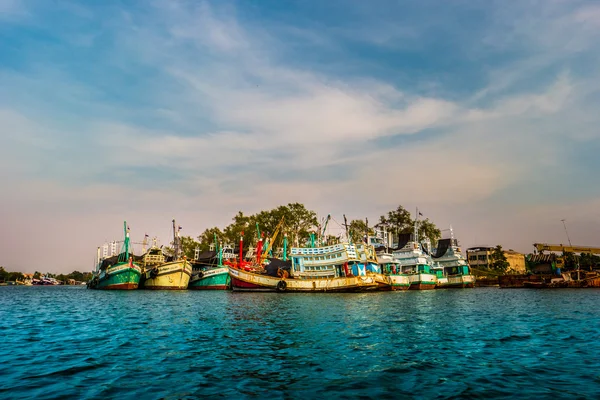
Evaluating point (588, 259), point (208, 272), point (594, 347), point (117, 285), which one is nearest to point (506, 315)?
point (594, 347)

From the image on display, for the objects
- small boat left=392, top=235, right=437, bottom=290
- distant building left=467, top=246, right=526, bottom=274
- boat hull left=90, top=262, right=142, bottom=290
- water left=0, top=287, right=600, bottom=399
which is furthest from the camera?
distant building left=467, top=246, right=526, bottom=274

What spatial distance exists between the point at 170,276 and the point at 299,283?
91.9 feet

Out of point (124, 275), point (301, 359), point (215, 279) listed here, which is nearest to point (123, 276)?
point (124, 275)

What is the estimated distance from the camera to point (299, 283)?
218 feet

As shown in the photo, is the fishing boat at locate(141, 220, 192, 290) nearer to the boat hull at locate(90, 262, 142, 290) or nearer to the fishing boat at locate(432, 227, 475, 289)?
the boat hull at locate(90, 262, 142, 290)

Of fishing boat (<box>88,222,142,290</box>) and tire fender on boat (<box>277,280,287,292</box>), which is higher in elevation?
fishing boat (<box>88,222,142,290</box>)

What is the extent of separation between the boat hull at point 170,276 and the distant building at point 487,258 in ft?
375

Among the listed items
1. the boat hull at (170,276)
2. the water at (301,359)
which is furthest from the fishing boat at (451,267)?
the water at (301,359)

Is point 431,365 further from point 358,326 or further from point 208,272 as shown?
point 208,272

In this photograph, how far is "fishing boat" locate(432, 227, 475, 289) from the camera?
97438 mm

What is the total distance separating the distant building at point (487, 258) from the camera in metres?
151

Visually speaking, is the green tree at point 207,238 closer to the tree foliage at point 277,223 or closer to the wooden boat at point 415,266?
the tree foliage at point 277,223

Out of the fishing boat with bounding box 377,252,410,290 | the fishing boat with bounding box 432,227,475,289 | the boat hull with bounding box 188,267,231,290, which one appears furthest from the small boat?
the boat hull with bounding box 188,267,231,290

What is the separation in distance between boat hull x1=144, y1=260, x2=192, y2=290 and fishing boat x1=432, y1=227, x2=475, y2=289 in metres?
58.1
